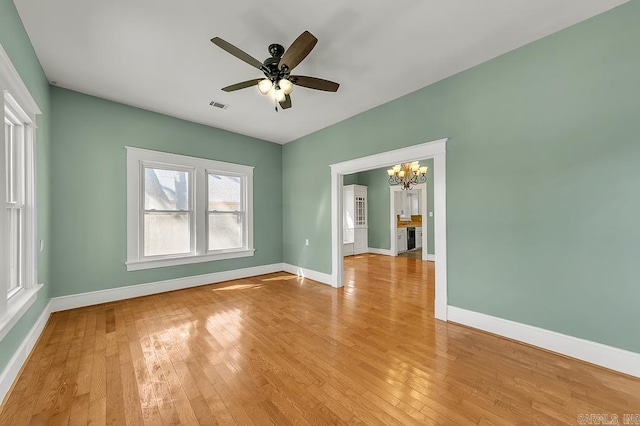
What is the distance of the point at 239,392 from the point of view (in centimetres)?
183

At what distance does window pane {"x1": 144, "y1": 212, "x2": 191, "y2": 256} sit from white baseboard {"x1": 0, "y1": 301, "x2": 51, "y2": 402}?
149cm

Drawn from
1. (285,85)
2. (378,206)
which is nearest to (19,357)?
(285,85)

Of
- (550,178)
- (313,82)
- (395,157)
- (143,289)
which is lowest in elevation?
(143,289)

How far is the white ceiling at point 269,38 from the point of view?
2096 mm

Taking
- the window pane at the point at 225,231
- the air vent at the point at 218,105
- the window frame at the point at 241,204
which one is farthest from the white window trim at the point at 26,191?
the window pane at the point at 225,231

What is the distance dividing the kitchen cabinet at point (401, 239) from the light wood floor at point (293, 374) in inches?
206

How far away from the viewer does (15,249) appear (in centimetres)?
238

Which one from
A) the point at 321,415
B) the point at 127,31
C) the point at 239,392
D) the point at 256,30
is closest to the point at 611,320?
the point at 321,415

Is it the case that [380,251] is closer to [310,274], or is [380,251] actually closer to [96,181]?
[310,274]

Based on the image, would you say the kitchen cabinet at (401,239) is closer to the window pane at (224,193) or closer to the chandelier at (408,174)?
the chandelier at (408,174)

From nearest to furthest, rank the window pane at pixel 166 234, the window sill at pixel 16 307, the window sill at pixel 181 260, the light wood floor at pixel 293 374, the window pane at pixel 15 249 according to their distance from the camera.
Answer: the light wood floor at pixel 293 374 → the window sill at pixel 16 307 → the window pane at pixel 15 249 → the window sill at pixel 181 260 → the window pane at pixel 166 234

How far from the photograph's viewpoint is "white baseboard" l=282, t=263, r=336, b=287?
4734mm

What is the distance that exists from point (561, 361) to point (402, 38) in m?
3.37

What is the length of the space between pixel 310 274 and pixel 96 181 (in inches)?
154
